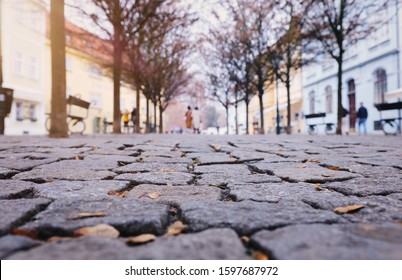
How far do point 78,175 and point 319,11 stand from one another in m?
14.7

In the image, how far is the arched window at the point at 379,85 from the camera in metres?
20.0

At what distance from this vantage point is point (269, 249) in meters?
1.07

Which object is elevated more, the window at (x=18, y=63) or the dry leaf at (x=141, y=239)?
the window at (x=18, y=63)

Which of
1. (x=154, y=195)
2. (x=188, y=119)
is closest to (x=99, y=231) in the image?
(x=154, y=195)

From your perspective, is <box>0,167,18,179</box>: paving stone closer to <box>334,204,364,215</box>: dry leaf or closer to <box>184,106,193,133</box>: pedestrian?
<box>334,204,364,215</box>: dry leaf

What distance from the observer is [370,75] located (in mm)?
21078

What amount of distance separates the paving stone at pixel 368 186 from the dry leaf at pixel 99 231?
4.41ft

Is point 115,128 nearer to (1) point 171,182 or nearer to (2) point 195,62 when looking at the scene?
(1) point 171,182

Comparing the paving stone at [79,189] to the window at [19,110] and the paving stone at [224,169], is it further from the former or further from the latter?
the window at [19,110]

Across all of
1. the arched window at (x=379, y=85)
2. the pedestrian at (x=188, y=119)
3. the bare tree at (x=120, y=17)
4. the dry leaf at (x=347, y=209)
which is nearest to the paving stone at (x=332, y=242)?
the dry leaf at (x=347, y=209)

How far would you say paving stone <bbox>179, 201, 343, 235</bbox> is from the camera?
1.32 metres

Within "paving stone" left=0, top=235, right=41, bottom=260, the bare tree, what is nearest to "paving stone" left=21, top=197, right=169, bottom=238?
"paving stone" left=0, top=235, right=41, bottom=260

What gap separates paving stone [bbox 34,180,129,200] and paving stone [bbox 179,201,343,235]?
566 mm
